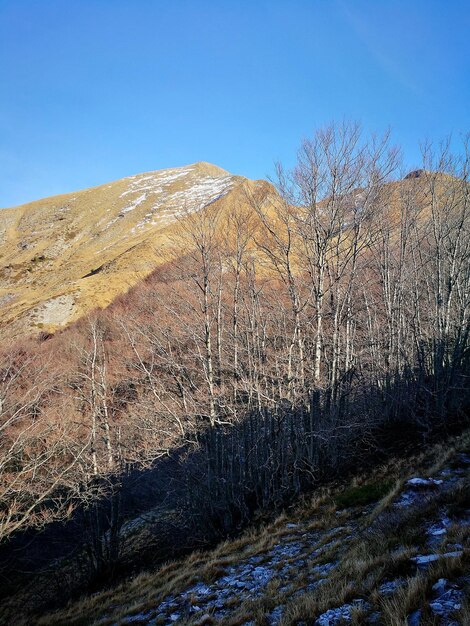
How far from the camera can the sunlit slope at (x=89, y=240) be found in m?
35.8

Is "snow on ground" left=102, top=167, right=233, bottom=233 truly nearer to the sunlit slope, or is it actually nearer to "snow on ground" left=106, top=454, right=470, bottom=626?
the sunlit slope

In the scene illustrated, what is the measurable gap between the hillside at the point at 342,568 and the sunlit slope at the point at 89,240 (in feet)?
39.5

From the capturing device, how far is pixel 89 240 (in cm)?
6738

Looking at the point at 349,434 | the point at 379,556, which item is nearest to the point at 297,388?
the point at 349,434

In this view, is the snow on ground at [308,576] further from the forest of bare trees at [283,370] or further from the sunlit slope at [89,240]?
the sunlit slope at [89,240]

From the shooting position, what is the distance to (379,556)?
15.2ft

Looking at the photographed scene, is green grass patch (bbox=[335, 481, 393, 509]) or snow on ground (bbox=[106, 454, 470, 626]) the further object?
green grass patch (bbox=[335, 481, 393, 509])

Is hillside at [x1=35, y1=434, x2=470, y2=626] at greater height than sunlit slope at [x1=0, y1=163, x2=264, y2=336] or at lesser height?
lesser

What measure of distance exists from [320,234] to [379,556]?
8245 mm

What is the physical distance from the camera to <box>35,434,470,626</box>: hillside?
3.47m

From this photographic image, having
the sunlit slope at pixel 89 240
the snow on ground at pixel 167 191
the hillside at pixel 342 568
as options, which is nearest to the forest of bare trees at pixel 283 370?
the hillside at pixel 342 568

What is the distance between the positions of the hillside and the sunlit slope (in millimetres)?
12041

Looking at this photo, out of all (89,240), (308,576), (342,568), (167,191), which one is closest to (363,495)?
(308,576)

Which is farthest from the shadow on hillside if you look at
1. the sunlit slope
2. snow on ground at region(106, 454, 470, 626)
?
the sunlit slope
